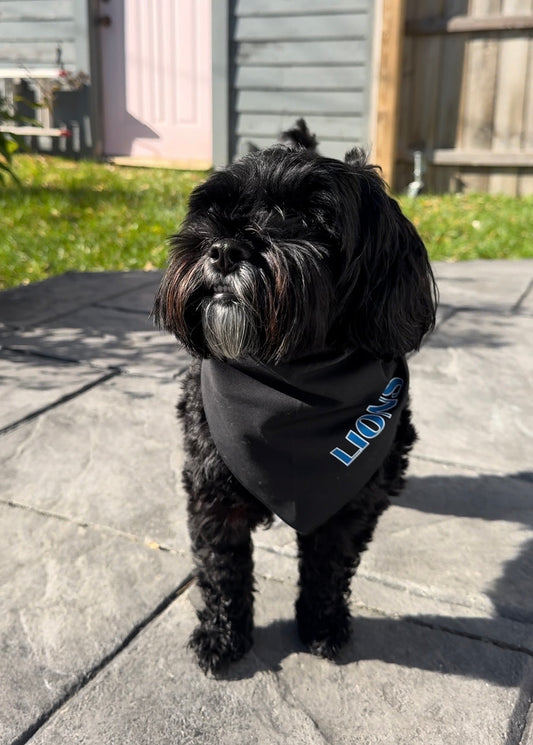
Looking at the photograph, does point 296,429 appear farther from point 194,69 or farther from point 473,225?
Answer: point 194,69

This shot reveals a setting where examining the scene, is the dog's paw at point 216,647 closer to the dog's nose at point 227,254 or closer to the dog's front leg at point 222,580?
the dog's front leg at point 222,580

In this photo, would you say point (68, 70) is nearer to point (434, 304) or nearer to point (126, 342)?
point (126, 342)

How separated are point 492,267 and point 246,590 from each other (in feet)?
17.1

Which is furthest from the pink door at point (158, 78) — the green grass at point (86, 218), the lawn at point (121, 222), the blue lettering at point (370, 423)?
the blue lettering at point (370, 423)

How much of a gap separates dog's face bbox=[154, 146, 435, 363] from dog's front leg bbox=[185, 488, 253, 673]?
19.7 inches

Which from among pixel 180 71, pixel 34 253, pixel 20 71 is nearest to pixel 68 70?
pixel 20 71

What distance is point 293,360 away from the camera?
223cm

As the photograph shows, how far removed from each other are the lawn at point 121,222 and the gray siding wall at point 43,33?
2286 millimetres

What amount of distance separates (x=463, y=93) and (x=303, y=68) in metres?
2.17

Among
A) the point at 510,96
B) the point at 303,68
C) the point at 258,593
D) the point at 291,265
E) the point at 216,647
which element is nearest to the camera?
the point at 291,265

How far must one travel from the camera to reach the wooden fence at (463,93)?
868cm

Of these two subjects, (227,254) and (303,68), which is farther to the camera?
(303,68)

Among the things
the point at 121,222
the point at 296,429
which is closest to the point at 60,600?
the point at 296,429

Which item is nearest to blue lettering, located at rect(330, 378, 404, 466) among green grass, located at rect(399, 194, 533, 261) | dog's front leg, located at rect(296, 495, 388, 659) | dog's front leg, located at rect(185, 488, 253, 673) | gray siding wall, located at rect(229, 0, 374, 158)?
dog's front leg, located at rect(296, 495, 388, 659)
